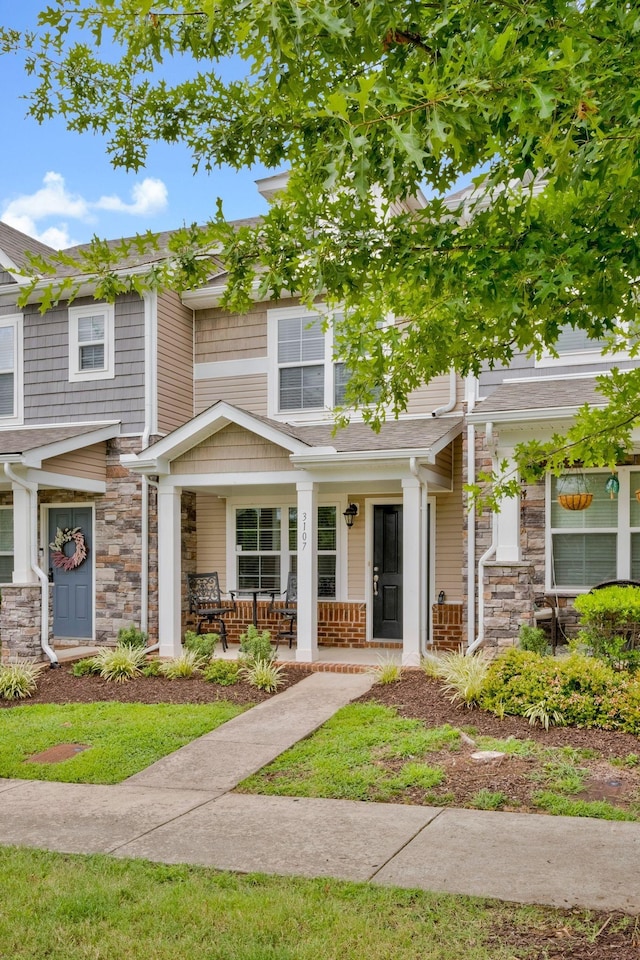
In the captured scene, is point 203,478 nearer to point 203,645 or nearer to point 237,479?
point 237,479

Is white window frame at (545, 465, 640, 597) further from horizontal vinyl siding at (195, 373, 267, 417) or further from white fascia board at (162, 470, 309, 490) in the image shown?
horizontal vinyl siding at (195, 373, 267, 417)

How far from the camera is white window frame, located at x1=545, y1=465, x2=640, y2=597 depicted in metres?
11.1

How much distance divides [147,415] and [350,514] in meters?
3.56

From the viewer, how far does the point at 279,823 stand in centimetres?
538

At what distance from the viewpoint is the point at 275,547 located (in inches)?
543

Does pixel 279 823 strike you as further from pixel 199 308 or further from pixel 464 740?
pixel 199 308

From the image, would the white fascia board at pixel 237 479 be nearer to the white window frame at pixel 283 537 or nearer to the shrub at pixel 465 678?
the white window frame at pixel 283 537

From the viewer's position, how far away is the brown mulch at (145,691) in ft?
31.4

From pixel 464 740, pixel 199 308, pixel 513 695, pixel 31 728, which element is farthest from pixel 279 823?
pixel 199 308

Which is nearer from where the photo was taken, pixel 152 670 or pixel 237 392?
pixel 152 670

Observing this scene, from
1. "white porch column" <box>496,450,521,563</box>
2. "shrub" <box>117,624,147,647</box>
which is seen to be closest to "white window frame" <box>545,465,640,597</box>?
"white porch column" <box>496,450,521,563</box>

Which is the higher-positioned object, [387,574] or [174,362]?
[174,362]

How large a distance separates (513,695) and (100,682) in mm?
5352

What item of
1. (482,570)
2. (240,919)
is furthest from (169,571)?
(240,919)
